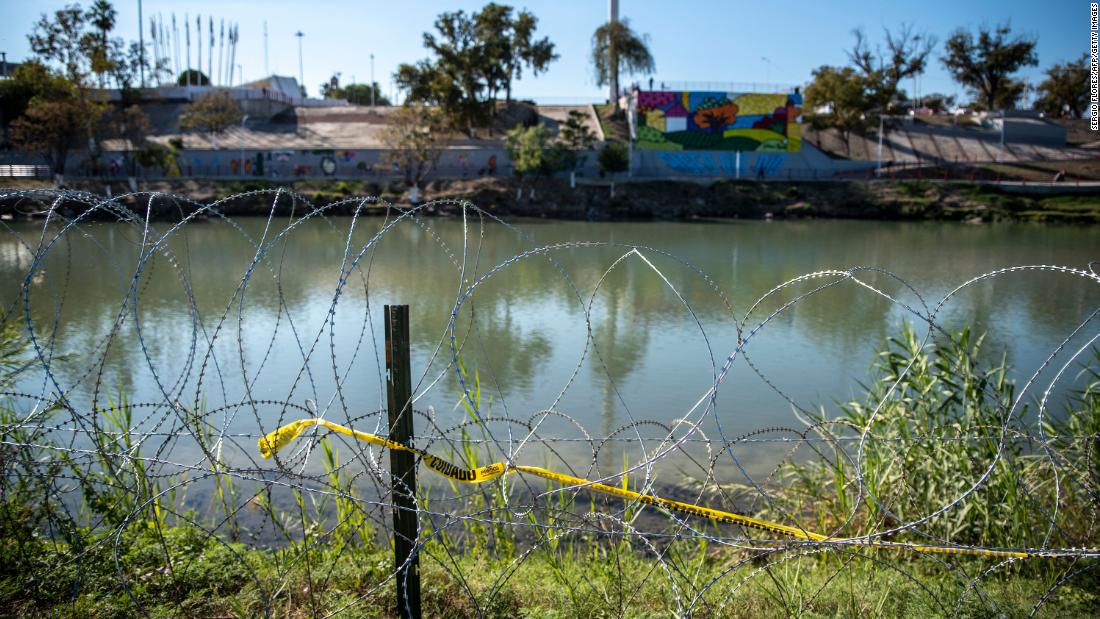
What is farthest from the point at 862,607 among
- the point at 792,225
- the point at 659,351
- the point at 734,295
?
the point at 792,225

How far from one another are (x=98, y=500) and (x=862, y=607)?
14.8ft

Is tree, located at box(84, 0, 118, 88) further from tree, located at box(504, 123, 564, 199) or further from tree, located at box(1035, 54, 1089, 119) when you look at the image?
tree, located at box(1035, 54, 1089, 119)

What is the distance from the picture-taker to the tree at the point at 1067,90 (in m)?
62.9

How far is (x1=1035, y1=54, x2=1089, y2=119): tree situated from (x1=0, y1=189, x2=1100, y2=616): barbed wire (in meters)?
61.1

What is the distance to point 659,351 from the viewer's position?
12930 mm

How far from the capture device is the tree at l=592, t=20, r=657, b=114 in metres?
60.5

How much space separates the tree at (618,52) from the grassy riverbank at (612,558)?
56.8 meters

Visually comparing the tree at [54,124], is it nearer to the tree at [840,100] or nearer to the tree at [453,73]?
the tree at [453,73]

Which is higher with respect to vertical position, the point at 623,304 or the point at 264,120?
the point at 264,120

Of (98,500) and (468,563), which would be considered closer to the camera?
(468,563)

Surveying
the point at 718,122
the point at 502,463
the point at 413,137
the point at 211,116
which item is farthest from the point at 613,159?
the point at 502,463

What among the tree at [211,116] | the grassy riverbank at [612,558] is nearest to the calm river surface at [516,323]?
the grassy riverbank at [612,558]

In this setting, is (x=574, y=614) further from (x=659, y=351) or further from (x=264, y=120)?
(x=264, y=120)

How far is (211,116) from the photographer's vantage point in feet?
161
